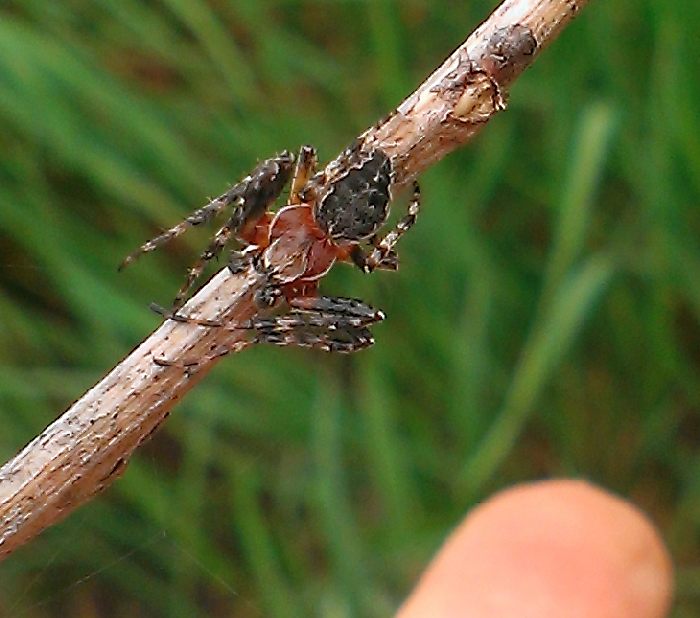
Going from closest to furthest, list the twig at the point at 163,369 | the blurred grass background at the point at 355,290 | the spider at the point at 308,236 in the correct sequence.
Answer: the twig at the point at 163,369, the spider at the point at 308,236, the blurred grass background at the point at 355,290

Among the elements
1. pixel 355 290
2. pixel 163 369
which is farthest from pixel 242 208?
pixel 355 290

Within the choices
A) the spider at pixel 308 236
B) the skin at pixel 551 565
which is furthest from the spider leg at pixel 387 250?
the skin at pixel 551 565

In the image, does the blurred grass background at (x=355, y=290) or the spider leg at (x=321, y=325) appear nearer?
the spider leg at (x=321, y=325)

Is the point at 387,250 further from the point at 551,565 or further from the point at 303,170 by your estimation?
the point at 551,565

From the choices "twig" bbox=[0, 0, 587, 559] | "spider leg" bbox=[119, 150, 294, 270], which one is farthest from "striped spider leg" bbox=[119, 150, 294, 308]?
"twig" bbox=[0, 0, 587, 559]

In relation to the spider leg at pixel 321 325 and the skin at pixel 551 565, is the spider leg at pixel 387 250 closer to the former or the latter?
the spider leg at pixel 321 325

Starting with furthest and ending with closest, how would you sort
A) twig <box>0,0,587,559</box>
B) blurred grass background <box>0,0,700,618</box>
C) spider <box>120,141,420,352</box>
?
blurred grass background <box>0,0,700,618</box>, spider <box>120,141,420,352</box>, twig <box>0,0,587,559</box>

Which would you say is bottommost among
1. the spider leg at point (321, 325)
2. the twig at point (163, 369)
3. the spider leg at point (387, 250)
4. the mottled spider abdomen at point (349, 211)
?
the twig at point (163, 369)

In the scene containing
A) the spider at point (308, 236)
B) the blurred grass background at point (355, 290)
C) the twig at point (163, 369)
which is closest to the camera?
the twig at point (163, 369)

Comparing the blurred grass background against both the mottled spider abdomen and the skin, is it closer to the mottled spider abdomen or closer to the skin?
the skin
